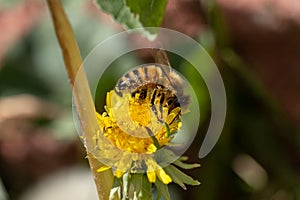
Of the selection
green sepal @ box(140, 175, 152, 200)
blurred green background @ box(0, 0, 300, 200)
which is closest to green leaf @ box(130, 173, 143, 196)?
green sepal @ box(140, 175, 152, 200)

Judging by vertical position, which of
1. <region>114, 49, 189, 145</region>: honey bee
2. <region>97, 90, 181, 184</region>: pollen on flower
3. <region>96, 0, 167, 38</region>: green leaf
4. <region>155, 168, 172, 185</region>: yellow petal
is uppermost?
<region>96, 0, 167, 38</region>: green leaf

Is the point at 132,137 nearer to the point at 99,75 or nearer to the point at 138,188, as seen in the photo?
the point at 138,188

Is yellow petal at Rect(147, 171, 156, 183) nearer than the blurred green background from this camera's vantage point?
Yes

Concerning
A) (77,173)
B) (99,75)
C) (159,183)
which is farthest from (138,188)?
(77,173)

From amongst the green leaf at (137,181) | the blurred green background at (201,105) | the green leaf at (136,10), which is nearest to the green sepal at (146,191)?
the green leaf at (137,181)

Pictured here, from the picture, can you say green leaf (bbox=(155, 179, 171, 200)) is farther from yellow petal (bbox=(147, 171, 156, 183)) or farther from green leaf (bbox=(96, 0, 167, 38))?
green leaf (bbox=(96, 0, 167, 38))

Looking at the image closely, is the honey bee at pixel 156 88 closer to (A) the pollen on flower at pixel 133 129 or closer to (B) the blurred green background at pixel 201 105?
(A) the pollen on flower at pixel 133 129
